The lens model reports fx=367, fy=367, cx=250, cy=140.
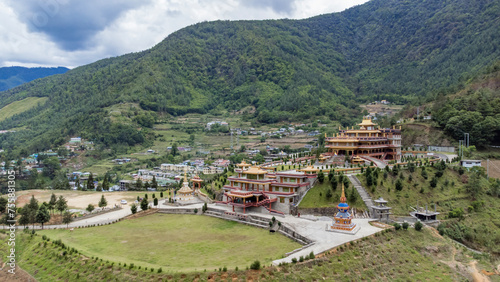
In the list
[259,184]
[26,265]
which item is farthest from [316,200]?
[26,265]

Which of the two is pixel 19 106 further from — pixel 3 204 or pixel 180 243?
pixel 180 243

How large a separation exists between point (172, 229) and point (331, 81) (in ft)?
352

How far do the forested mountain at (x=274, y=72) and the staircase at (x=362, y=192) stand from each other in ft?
146

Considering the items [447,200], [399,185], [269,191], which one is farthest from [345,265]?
[447,200]

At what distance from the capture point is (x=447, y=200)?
3303 cm

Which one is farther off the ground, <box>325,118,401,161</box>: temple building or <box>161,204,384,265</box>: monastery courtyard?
<box>325,118,401,161</box>: temple building

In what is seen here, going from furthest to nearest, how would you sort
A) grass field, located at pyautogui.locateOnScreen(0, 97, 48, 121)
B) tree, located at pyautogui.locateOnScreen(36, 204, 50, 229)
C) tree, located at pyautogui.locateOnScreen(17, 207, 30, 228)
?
grass field, located at pyautogui.locateOnScreen(0, 97, 48, 121) → tree, located at pyautogui.locateOnScreen(17, 207, 30, 228) → tree, located at pyautogui.locateOnScreen(36, 204, 50, 229)

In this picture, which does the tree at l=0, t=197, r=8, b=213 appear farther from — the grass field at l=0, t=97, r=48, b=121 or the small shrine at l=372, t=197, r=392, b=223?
the grass field at l=0, t=97, r=48, b=121

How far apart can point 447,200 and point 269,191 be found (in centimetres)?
1612

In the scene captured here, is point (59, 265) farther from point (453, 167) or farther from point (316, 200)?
point (453, 167)

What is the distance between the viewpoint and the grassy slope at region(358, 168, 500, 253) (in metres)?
29.4

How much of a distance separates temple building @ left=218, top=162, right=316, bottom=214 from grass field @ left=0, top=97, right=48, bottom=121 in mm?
119924

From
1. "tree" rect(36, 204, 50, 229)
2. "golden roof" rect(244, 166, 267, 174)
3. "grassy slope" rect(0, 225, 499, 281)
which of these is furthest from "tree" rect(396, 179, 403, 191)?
"tree" rect(36, 204, 50, 229)

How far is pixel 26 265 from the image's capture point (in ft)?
76.5
